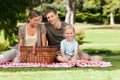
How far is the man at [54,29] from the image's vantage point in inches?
353

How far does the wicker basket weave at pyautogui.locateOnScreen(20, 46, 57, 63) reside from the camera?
863 centimetres

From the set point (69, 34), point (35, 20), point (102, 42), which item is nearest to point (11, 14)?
point (35, 20)

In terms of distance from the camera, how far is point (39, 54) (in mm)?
8695

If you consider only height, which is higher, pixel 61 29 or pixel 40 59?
pixel 61 29

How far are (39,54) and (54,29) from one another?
732 mm

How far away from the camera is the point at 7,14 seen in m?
16.2

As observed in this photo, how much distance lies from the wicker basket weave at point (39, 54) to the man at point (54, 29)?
43 cm

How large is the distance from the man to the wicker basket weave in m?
0.43

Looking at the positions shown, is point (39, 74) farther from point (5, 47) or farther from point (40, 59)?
point (5, 47)

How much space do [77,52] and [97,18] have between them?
50.6m

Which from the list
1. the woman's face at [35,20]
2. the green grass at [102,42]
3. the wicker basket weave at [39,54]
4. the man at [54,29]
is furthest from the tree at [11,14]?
the green grass at [102,42]

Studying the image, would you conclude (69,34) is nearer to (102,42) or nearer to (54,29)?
(54,29)

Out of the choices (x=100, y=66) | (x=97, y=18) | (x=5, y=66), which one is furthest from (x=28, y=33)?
(x=97, y=18)

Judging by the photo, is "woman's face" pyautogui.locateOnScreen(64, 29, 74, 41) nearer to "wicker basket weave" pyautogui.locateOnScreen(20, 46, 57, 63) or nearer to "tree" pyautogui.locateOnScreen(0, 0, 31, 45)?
"wicker basket weave" pyautogui.locateOnScreen(20, 46, 57, 63)
